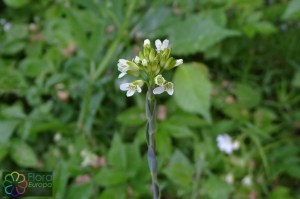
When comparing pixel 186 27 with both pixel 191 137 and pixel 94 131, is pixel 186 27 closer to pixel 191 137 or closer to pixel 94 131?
pixel 191 137

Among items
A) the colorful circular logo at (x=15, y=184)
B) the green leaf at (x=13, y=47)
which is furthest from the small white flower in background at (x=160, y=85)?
the green leaf at (x=13, y=47)

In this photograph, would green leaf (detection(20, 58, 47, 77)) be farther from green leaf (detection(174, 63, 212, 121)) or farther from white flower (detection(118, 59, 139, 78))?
white flower (detection(118, 59, 139, 78))

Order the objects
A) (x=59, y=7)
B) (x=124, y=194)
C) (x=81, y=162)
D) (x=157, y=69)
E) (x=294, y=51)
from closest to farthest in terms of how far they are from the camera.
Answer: (x=157, y=69) < (x=124, y=194) < (x=81, y=162) < (x=294, y=51) < (x=59, y=7)

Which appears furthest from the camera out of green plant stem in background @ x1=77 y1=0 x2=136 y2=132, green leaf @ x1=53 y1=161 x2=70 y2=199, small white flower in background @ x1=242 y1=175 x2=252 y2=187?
green plant stem in background @ x1=77 y1=0 x2=136 y2=132

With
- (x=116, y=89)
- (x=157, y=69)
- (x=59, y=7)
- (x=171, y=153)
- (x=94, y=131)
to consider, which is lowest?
(x=157, y=69)

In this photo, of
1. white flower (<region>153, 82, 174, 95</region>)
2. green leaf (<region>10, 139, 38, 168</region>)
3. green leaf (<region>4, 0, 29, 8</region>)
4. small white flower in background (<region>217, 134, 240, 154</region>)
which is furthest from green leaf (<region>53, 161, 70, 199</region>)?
green leaf (<region>4, 0, 29, 8</region>)

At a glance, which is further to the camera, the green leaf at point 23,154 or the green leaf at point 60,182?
the green leaf at point 23,154

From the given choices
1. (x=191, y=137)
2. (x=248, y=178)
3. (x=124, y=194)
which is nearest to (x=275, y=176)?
(x=248, y=178)

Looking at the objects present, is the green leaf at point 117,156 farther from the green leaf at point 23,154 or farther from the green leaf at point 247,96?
the green leaf at point 247,96
